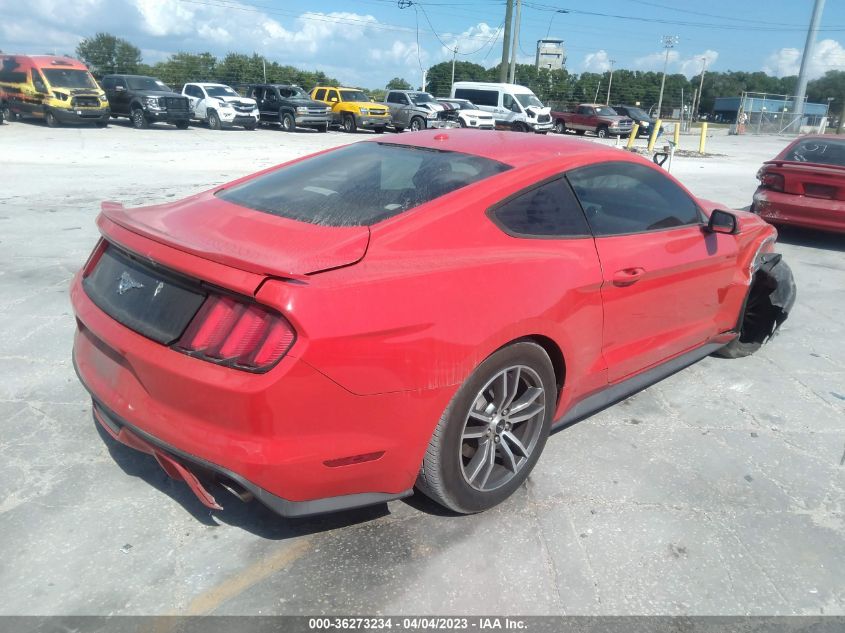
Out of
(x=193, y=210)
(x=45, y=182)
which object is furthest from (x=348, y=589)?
(x=45, y=182)

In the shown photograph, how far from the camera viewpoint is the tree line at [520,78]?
49.9 m

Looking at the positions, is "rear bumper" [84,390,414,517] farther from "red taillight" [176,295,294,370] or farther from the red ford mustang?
"red taillight" [176,295,294,370]

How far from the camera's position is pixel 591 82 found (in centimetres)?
7044

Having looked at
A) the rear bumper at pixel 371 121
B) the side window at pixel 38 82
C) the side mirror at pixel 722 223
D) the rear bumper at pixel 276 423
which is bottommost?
the rear bumper at pixel 276 423

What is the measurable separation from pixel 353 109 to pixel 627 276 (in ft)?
87.7

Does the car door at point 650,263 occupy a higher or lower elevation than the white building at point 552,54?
lower

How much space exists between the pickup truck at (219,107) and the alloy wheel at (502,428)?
25.5 m

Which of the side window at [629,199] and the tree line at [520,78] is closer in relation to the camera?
the side window at [629,199]

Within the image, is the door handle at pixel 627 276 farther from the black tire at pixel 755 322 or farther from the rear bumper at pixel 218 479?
the black tire at pixel 755 322

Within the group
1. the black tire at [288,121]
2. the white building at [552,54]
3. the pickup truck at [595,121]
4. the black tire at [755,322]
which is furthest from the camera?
the white building at [552,54]

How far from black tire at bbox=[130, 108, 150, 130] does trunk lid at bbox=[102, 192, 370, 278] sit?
23.8 metres

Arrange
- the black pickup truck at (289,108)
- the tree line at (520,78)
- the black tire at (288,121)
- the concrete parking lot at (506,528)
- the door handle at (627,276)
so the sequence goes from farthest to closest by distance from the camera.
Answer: the tree line at (520,78), the black tire at (288,121), the black pickup truck at (289,108), the door handle at (627,276), the concrete parking lot at (506,528)

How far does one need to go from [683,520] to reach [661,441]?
72 cm

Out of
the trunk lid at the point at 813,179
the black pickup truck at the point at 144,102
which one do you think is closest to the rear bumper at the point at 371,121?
the black pickup truck at the point at 144,102
